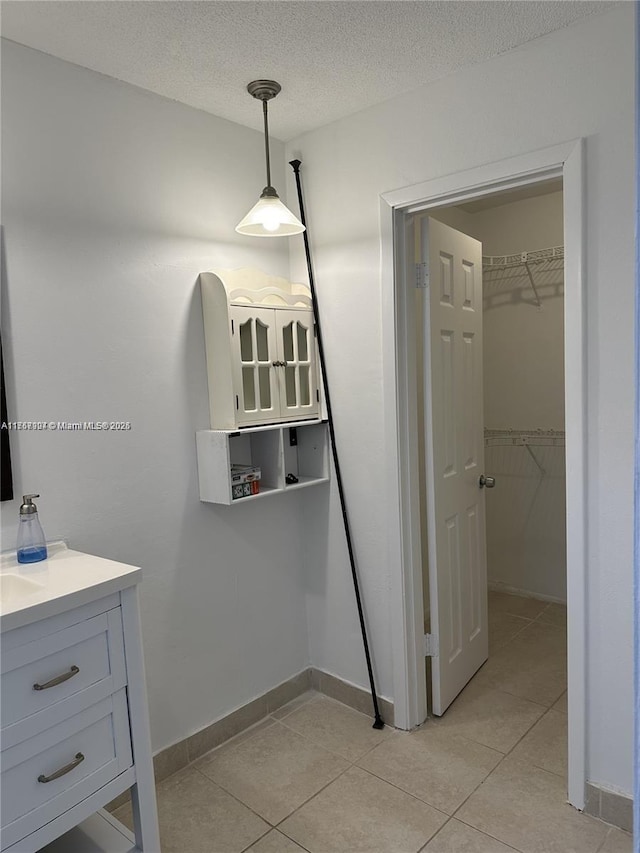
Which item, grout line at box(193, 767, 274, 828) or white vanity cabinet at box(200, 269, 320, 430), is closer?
grout line at box(193, 767, 274, 828)

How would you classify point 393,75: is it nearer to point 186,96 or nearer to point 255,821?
point 186,96

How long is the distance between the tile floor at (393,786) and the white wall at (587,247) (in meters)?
0.24

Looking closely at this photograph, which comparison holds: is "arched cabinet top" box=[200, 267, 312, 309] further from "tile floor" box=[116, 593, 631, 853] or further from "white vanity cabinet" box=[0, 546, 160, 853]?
"tile floor" box=[116, 593, 631, 853]

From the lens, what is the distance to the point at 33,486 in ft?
6.22

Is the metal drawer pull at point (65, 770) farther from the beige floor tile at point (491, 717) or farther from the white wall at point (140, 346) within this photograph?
the beige floor tile at point (491, 717)

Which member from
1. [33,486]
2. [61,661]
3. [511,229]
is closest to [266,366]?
[33,486]

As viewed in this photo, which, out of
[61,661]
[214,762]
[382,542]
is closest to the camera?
[61,661]

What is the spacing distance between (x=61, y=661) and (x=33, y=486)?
23.7 inches

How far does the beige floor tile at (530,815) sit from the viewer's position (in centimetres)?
190

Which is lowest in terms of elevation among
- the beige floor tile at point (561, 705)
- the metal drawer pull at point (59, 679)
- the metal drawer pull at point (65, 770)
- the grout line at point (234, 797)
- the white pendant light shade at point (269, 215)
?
the grout line at point (234, 797)

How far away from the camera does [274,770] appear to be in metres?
2.31

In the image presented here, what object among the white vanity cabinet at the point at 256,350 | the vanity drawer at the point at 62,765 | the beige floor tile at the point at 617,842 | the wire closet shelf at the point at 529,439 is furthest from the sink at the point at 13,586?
the wire closet shelf at the point at 529,439

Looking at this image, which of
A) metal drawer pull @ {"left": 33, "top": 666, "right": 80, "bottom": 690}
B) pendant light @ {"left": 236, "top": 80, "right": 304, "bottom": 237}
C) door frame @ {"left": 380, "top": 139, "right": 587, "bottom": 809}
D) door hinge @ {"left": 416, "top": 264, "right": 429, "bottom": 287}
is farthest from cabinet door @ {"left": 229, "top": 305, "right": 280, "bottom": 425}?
metal drawer pull @ {"left": 33, "top": 666, "right": 80, "bottom": 690}

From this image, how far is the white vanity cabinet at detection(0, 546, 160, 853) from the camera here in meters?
1.42
